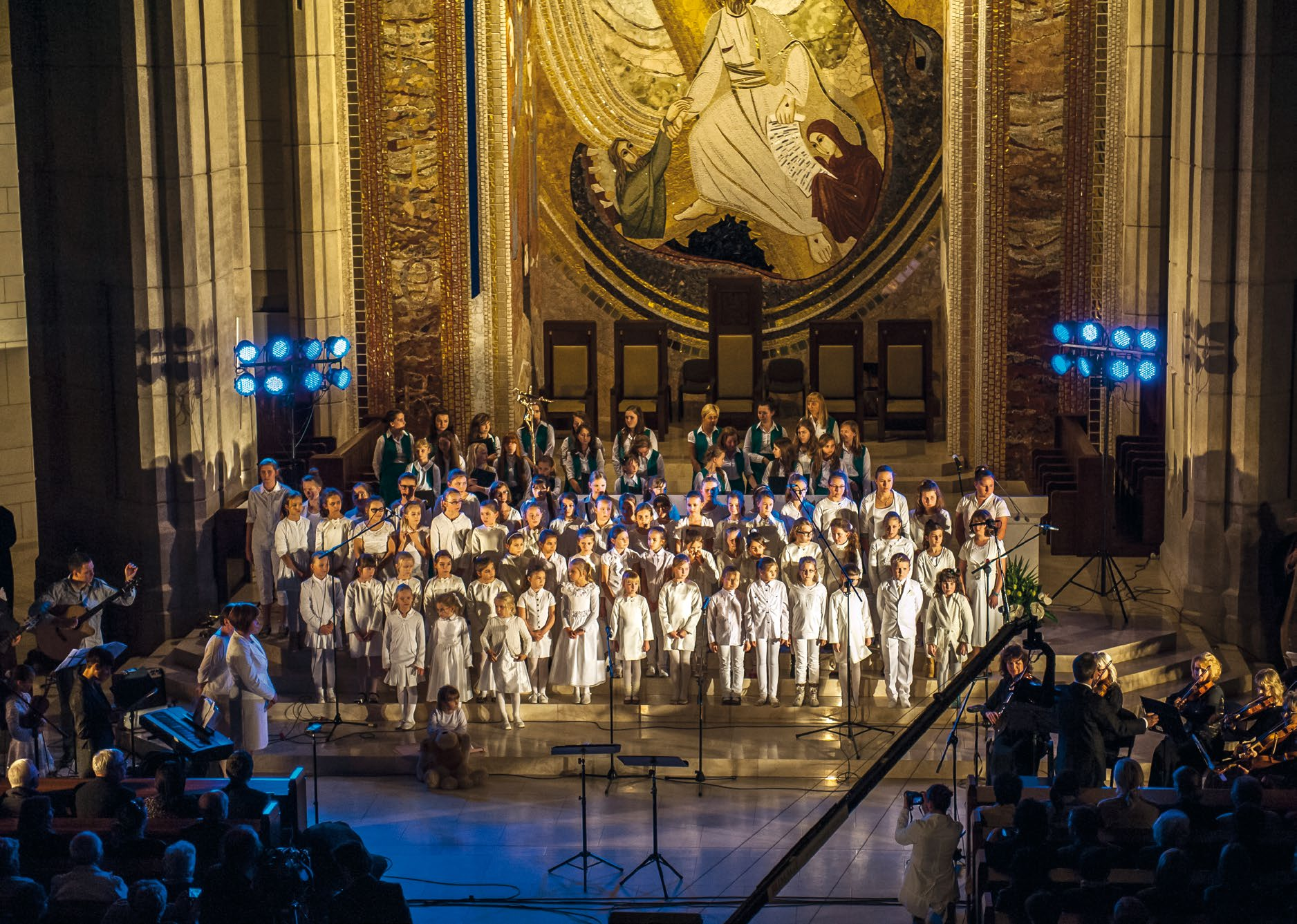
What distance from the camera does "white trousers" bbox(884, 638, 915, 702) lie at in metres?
17.2

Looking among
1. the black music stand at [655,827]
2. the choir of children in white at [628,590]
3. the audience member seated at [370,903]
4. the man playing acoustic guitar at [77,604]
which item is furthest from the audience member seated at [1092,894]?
the man playing acoustic guitar at [77,604]

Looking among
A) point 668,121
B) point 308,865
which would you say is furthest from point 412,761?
point 668,121

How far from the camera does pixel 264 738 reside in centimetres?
1664

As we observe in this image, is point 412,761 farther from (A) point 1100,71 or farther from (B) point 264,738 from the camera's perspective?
(A) point 1100,71

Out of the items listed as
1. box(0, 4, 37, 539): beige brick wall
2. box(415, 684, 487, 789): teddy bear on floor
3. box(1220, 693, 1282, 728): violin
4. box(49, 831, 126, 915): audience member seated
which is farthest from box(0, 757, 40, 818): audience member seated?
box(0, 4, 37, 539): beige brick wall

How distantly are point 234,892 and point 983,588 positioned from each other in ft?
25.8

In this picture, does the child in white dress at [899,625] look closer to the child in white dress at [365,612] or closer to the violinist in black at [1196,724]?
the violinist in black at [1196,724]

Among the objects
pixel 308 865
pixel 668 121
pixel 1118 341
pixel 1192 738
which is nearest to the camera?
pixel 308 865

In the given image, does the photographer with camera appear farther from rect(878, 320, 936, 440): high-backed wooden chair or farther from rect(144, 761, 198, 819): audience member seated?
rect(878, 320, 936, 440): high-backed wooden chair

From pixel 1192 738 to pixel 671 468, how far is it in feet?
31.6

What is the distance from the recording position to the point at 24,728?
605 inches

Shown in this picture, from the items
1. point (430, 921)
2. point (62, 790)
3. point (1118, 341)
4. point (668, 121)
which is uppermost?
point (668, 121)

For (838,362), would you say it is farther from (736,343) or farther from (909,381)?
(736,343)

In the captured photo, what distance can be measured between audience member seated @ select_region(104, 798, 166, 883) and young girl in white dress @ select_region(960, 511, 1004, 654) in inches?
290
